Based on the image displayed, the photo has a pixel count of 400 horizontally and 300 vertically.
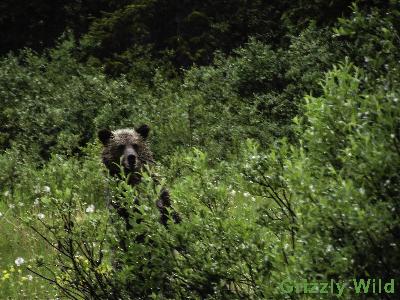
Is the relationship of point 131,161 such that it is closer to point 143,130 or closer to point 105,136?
point 105,136

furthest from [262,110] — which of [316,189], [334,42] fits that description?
[316,189]

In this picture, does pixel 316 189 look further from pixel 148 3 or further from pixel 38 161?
pixel 148 3

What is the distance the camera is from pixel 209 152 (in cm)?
1420

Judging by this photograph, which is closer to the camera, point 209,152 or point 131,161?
point 131,161

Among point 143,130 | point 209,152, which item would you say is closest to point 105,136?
point 143,130

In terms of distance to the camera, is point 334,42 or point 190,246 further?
point 334,42

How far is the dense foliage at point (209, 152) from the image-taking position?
165 inches

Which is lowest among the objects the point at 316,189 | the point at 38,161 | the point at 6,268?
the point at 38,161

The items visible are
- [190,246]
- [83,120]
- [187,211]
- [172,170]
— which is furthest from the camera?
[83,120]

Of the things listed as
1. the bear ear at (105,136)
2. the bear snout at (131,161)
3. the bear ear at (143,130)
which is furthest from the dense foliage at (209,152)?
the bear ear at (143,130)

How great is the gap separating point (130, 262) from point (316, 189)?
191cm

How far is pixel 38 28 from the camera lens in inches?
Answer: 1035

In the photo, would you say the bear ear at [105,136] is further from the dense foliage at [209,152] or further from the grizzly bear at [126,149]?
the dense foliage at [209,152]

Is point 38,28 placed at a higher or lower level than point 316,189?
lower
